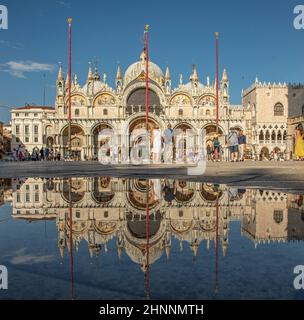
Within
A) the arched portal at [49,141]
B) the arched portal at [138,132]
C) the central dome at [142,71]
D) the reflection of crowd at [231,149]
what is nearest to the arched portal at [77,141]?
the arched portal at [49,141]

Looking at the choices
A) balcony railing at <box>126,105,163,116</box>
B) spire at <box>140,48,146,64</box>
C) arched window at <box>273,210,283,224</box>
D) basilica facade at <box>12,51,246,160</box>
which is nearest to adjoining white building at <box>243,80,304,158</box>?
basilica facade at <box>12,51,246,160</box>

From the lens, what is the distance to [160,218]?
3.04m

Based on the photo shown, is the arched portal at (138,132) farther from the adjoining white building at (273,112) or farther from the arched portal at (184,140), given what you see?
the adjoining white building at (273,112)

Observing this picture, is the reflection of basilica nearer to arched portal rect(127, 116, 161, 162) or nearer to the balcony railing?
arched portal rect(127, 116, 161, 162)

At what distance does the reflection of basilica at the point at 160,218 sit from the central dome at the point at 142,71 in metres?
35.4

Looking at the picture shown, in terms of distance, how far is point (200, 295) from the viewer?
54.3 inches

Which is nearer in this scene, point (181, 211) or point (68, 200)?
point (181, 211)

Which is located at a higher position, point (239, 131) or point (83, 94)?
point (83, 94)

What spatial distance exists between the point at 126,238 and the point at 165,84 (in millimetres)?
38129

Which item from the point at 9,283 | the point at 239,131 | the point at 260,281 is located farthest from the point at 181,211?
the point at 239,131

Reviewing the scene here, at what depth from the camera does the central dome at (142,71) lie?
3881 cm
